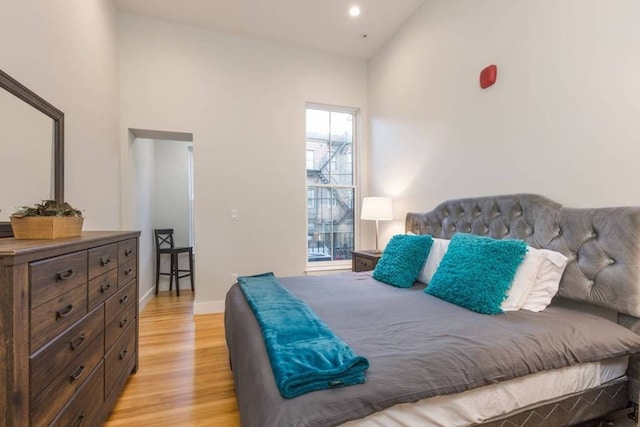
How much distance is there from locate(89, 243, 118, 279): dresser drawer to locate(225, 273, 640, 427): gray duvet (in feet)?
2.44

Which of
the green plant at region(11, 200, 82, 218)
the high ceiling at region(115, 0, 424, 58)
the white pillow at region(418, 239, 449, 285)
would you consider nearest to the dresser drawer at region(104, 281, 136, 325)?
the green plant at region(11, 200, 82, 218)

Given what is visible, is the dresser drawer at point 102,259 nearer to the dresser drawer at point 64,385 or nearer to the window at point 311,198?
the dresser drawer at point 64,385

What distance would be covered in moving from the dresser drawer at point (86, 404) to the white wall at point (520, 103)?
9.14 ft

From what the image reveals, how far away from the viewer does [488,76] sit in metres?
2.33

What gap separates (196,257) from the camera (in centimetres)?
354

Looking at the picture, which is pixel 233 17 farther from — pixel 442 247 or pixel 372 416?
pixel 372 416

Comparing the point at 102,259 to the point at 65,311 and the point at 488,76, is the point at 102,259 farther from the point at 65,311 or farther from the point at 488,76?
the point at 488,76

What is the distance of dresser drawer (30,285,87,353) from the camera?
40.6 inches

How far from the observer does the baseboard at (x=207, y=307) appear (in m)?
→ 3.53

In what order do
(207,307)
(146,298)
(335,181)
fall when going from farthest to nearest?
1. (335,181)
2. (146,298)
3. (207,307)

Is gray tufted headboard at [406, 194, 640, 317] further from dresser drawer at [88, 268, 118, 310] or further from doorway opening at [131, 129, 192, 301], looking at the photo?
doorway opening at [131, 129, 192, 301]

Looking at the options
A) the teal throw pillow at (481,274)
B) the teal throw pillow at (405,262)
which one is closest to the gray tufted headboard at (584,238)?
the teal throw pillow at (481,274)

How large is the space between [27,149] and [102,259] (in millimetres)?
795

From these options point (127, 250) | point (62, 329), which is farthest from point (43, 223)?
point (127, 250)
